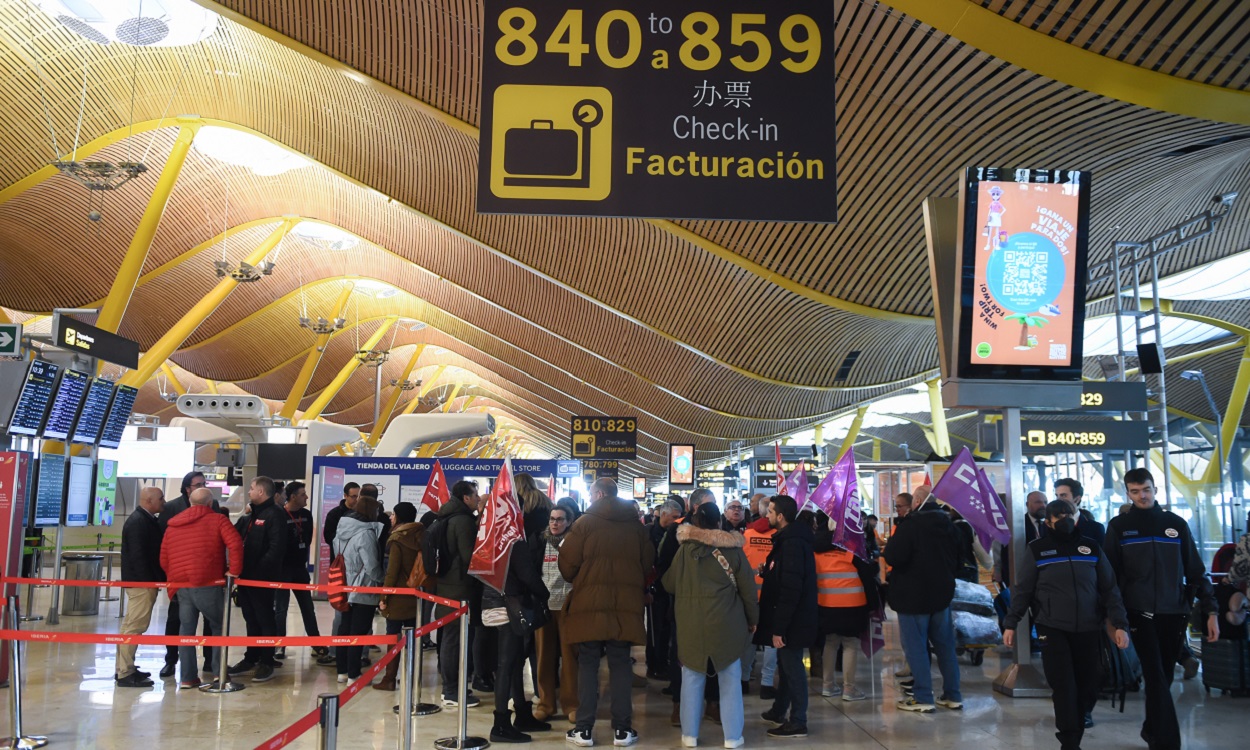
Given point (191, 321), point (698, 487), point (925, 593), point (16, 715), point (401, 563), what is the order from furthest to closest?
point (191, 321)
point (698, 487)
point (401, 563)
point (925, 593)
point (16, 715)

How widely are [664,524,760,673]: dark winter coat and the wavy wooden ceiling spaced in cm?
568

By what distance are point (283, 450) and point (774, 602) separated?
16541 millimetres

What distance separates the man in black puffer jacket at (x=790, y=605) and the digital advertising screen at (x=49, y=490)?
35.3ft

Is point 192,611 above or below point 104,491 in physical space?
below

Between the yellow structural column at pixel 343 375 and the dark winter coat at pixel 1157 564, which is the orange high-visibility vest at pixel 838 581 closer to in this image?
the dark winter coat at pixel 1157 564

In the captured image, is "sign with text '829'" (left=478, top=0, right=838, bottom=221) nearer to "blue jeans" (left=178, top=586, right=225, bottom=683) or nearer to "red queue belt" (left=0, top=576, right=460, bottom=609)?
"red queue belt" (left=0, top=576, right=460, bottom=609)

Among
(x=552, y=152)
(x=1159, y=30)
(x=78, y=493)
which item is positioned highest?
(x=1159, y=30)

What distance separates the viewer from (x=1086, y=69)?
8.88m

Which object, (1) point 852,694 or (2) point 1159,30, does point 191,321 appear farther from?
(2) point 1159,30

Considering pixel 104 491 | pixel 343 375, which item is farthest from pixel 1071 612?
pixel 343 375

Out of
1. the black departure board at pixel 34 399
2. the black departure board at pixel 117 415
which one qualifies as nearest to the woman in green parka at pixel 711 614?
the black departure board at pixel 34 399

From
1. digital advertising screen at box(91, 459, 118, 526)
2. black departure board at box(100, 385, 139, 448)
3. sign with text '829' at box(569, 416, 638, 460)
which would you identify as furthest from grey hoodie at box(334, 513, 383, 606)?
sign with text '829' at box(569, 416, 638, 460)

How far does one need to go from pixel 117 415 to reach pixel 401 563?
9.89 m

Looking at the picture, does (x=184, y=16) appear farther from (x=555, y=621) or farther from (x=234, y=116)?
(x=555, y=621)
